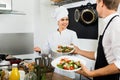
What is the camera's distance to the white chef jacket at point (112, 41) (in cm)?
123

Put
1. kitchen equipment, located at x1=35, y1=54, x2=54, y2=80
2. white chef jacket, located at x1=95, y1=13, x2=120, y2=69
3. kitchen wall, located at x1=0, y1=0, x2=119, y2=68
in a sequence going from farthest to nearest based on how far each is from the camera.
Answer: kitchen wall, located at x1=0, y1=0, x2=119, y2=68, kitchen equipment, located at x1=35, y1=54, x2=54, y2=80, white chef jacket, located at x1=95, y1=13, x2=120, y2=69

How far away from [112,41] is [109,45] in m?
0.07

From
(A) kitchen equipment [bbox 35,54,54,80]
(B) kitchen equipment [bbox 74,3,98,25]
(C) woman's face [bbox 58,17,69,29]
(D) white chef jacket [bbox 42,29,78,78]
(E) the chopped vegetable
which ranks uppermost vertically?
(B) kitchen equipment [bbox 74,3,98,25]

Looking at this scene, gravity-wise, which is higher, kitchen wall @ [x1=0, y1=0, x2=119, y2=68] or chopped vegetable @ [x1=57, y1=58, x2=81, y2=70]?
kitchen wall @ [x1=0, y1=0, x2=119, y2=68]

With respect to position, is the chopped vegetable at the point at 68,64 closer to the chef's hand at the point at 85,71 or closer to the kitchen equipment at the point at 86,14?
the chef's hand at the point at 85,71

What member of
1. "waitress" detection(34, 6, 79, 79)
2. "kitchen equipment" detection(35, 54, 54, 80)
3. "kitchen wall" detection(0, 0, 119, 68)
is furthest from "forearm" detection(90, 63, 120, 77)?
"kitchen wall" detection(0, 0, 119, 68)

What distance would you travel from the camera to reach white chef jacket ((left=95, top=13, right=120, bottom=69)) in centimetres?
123

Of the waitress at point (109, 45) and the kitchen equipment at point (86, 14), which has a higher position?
the kitchen equipment at point (86, 14)

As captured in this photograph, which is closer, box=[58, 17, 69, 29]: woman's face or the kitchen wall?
box=[58, 17, 69, 29]: woman's face

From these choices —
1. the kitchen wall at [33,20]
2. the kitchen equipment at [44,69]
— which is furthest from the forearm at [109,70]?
the kitchen wall at [33,20]

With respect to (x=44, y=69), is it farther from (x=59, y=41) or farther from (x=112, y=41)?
(x=59, y=41)

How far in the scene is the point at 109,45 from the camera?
1315 millimetres

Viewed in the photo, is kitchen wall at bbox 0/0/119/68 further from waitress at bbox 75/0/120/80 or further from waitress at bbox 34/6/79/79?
waitress at bbox 75/0/120/80

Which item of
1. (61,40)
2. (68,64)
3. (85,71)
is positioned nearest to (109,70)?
(85,71)
